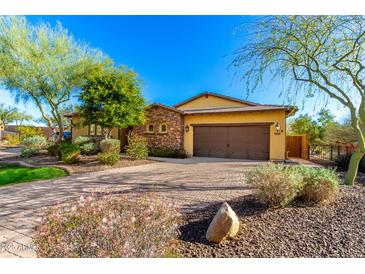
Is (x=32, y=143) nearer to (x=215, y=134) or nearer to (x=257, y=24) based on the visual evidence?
(x=215, y=134)

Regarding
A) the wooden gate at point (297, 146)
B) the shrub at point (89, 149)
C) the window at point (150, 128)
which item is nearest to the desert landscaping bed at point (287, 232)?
the shrub at point (89, 149)

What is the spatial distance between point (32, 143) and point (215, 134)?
12072mm

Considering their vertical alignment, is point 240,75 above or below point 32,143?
above

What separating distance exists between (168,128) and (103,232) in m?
12.3

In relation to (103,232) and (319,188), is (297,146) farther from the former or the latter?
(103,232)

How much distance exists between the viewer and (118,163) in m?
9.38

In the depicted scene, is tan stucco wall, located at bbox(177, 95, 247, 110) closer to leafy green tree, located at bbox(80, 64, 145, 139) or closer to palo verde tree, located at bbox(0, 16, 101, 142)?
leafy green tree, located at bbox(80, 64, 145, 139)

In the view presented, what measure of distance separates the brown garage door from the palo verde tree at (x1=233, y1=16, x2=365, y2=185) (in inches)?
226

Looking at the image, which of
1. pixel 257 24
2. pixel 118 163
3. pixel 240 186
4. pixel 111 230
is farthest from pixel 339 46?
pixel 118 163

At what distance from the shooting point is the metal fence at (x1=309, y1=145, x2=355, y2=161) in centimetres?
1003

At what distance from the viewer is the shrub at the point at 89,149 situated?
11.1 meters

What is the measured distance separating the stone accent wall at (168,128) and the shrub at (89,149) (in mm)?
4050

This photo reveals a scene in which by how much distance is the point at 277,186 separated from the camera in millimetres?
3361

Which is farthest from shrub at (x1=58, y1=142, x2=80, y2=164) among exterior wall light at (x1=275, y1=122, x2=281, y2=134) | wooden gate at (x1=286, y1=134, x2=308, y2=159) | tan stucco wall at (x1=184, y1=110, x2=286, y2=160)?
wooden gate at (x1=286, y1=134, x2=308, y2=159)
